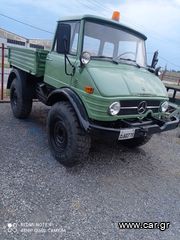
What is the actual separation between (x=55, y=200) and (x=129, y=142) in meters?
2.49

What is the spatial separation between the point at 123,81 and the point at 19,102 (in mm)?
3030

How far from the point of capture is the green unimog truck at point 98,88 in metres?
3.20

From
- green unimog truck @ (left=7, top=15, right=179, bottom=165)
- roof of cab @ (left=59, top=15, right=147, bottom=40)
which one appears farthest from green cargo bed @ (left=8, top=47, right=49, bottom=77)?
roof of cab @ (left=59, top=15, right=147, bottom=40)

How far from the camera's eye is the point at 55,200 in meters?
2.96

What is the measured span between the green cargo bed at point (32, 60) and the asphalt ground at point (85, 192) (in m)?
1.38

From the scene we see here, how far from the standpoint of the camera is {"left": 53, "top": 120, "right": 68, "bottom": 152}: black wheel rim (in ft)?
12.3

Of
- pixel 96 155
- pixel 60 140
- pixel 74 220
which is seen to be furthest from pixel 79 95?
pixel 74 220

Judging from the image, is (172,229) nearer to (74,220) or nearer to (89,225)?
(89,225)

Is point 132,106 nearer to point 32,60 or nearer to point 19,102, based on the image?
point 32,60

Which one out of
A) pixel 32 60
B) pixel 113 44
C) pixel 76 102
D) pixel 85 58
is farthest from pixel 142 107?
pixel 32 60

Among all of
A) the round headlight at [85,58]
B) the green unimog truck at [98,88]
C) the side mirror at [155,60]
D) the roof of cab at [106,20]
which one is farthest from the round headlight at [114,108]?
the side mirror at [155,60]

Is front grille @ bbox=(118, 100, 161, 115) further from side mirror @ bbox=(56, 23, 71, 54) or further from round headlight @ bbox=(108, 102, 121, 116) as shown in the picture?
side mirror @ bbox=(56, 23, 71, 54)

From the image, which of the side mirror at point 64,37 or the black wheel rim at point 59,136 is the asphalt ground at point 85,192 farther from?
the side mirror at point 64,37

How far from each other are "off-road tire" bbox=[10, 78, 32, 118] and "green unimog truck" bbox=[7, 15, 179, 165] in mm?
1095
